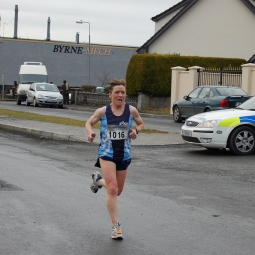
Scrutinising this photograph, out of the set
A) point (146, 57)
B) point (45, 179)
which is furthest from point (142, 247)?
point (146, 57)

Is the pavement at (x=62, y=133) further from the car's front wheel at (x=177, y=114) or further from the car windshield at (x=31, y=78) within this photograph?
the car windshield at (x=31, y=78)

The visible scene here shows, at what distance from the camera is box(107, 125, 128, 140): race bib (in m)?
7.91

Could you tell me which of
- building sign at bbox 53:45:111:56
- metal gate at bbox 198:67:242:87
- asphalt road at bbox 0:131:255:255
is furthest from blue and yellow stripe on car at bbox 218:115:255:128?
building sign at bbox 53:45:111:56

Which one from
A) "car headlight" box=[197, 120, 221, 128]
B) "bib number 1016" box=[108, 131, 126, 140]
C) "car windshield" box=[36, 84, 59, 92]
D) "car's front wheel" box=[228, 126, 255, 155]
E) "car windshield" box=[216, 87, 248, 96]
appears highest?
"car windshield" box=[216, 87, 248, 96]

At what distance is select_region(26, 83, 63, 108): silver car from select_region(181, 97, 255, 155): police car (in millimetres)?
29574

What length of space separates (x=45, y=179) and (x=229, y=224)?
4.26m

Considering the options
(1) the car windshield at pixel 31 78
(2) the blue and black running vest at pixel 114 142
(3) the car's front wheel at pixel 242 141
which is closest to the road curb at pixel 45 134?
(3) the car's front wheel at pixel 242 141

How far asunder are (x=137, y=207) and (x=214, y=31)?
39895mm

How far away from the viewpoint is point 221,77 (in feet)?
113

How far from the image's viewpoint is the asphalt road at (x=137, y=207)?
722 centimetres

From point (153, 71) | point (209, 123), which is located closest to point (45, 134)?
point (209, 123)

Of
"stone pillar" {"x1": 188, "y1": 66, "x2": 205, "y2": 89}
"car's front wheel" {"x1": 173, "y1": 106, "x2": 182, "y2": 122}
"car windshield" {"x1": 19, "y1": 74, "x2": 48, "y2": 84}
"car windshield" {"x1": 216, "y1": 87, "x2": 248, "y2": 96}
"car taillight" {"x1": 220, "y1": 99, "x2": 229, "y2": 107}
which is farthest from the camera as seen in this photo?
"car windshield" {"x1": 19, "y1": 74, "x2": 48, "y2": 84}

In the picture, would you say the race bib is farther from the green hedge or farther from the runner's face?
the green hedge

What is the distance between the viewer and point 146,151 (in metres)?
17.5
